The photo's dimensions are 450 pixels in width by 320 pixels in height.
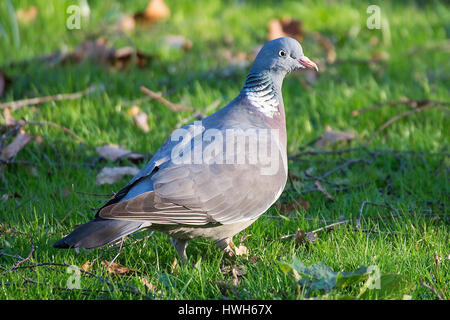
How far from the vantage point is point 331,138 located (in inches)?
182

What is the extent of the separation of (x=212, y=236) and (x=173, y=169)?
0.45 meters

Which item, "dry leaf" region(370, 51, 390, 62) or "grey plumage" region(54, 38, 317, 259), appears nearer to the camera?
"grey plumage" region(54, 38, 317, 259)

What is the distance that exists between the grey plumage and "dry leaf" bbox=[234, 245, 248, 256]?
0.11ft

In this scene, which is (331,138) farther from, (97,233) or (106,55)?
(106,55)

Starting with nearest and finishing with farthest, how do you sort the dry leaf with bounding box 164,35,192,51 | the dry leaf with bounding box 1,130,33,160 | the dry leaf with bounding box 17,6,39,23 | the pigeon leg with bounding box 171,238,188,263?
the pigeon leg with bounding box 171,238,188,263 → the dry leaf with bounding box 1,130,33,160 → the dry leaf with bounding box 164,35,192,51 → the dry leaf with bounding box 17,6,39,23

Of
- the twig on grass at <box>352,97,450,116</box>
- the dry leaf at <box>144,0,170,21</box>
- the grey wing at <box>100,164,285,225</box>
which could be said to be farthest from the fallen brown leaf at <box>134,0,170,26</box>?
the grey wing at <box>100,164,285,225</box>

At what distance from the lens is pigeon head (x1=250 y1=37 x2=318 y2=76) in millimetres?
3629

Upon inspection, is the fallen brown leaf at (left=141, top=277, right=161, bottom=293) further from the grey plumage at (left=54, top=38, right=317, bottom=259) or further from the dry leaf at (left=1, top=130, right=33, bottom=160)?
the dry leaf at (left=1, top=130, right=33, bottom=160)

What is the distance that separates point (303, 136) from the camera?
186 inches

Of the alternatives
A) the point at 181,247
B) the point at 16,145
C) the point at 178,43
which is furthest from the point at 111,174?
the point at 178,43

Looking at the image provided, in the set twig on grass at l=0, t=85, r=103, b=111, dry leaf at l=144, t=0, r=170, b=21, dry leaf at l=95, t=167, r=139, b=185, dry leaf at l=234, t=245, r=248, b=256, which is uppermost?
dry leaf at l=144, t=0, r=170, b=21

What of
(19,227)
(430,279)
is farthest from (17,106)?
(430,279)

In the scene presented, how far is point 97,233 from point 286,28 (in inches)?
177

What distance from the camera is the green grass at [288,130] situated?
9.93 ft
